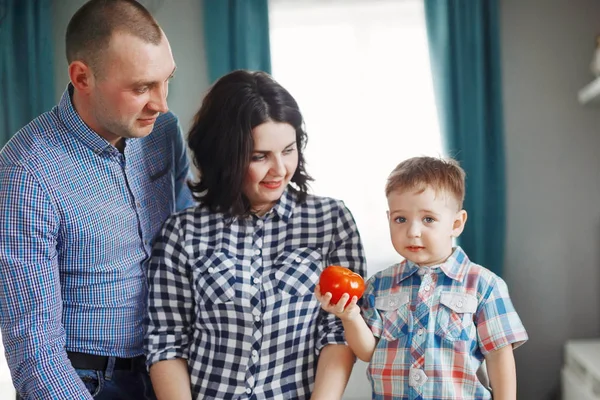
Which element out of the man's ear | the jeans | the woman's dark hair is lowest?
the jeans

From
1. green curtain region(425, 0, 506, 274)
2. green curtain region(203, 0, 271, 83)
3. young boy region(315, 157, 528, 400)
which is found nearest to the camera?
Result: young boy region(315, 157, 528, 400)

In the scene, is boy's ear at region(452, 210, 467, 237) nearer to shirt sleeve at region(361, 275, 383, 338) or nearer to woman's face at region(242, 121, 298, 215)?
shirt sleeve at region(361, 275, 383, 338)

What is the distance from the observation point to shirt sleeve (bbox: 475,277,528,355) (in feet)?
4.33

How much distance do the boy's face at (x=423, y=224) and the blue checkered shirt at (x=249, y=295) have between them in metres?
0.13

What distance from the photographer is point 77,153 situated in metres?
1.42

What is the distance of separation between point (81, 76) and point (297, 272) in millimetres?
664

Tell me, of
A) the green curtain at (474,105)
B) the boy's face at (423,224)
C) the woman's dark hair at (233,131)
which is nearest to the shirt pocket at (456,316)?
the boy's face at (423,224)

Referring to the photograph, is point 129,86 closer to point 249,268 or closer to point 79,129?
point 79,129

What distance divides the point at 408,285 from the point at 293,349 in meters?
0.30

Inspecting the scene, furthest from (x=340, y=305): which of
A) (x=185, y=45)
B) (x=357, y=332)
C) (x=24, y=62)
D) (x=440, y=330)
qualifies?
(x=24, y=62)

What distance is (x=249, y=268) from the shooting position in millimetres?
1448

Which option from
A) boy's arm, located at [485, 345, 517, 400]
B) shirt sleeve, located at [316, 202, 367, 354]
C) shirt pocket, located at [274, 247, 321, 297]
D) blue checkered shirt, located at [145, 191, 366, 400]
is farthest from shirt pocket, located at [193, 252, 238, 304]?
boy's arm, located at [485, 345, 517, 400]

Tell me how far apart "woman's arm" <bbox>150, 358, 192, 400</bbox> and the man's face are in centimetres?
53

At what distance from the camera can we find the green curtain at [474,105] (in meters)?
2.96
